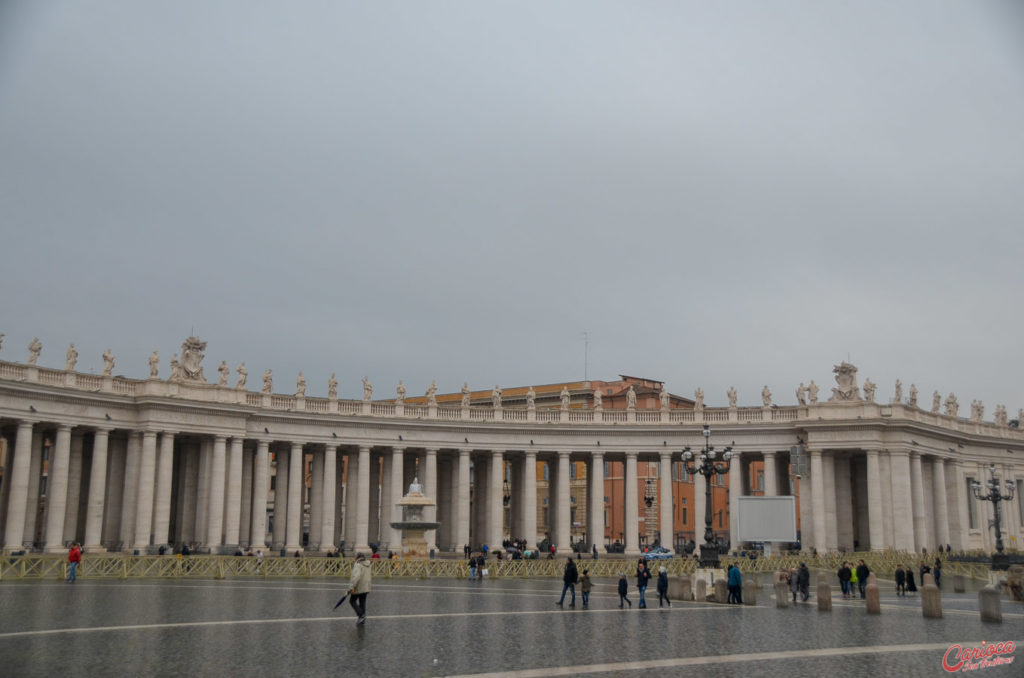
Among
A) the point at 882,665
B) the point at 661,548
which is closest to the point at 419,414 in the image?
the point at 661,548

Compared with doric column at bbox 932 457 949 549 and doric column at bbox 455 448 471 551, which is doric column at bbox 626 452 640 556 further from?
doric column at bbox 932 457 949 549

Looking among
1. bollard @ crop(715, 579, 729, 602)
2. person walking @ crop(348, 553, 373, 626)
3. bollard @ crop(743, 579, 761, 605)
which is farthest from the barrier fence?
person walking @ crop(348, 553, 373, 626)

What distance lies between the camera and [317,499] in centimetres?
7331

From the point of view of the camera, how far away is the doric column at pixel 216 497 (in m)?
64.2

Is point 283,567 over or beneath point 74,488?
beneath

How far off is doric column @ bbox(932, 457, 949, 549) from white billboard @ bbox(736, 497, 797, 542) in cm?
3835

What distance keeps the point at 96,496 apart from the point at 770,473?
4748cm

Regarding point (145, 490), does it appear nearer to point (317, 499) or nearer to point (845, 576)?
point (317, 499)

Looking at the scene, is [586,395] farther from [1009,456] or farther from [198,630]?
[198,630]

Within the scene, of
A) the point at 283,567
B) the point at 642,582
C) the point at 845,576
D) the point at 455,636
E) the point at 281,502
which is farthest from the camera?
the point at 281,502

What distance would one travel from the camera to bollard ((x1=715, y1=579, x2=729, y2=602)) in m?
34.3

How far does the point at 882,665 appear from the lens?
1948 cm

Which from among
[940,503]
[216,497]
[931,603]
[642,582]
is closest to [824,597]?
[931,603]

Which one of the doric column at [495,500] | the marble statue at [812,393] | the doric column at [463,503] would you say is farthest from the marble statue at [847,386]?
the doric column at [463,503]
